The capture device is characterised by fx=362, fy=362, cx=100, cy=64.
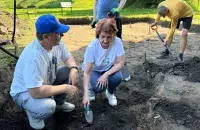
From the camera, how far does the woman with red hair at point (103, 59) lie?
397cm

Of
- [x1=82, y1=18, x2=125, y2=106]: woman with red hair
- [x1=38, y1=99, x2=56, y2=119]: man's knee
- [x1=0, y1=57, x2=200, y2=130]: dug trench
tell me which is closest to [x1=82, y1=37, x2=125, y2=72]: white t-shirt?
[x1=82, y1=18, x2=125, y2=106]: woman with red hair

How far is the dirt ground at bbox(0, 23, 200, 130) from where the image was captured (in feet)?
12.6

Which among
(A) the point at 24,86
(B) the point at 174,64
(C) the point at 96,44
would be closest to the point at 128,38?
(B) the point at 174,64

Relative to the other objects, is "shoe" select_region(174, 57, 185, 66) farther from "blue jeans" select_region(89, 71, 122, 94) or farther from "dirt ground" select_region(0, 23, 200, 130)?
"blue jeans" select_region(89, 71, 122, 94)

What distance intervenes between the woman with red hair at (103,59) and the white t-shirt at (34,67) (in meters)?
0.49

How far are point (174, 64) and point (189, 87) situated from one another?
1158 mm

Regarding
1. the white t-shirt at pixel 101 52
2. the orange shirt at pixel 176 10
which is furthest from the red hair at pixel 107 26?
the orange shirt at pixel 176 10

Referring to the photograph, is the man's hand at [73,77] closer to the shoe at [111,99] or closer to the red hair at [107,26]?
the red hair at [107,26]

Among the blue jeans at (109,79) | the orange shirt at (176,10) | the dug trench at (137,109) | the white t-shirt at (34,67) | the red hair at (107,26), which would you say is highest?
the orange shirt at (176,10)

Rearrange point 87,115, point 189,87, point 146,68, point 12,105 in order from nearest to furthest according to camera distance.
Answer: point 87,115 → point 12,105 → point 189,87 → point 146,68

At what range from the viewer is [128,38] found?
8961mm

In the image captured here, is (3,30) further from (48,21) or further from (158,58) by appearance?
(48,21)

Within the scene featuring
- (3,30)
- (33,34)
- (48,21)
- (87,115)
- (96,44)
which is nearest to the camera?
(48,21)

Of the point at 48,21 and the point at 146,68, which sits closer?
the point at 48,21
